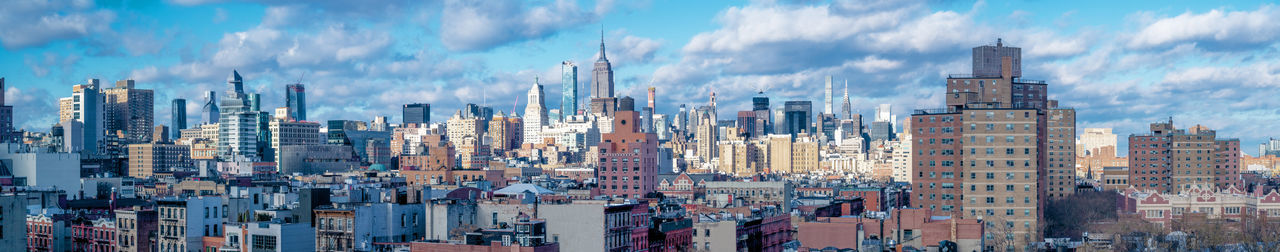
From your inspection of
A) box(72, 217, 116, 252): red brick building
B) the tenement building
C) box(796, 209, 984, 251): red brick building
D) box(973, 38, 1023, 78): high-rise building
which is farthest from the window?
box(973, 38, 1023, 78): high-rise building

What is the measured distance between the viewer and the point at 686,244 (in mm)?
122188

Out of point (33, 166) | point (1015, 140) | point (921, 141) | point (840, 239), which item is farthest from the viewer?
point (33, 166)

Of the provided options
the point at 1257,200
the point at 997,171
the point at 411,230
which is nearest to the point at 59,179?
the point at 411,230

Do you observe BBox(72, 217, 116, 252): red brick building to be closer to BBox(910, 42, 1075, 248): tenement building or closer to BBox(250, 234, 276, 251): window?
BBox(250, 234, 276, 251): window

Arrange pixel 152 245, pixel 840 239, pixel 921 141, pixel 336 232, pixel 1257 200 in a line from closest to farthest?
pixel 336 232, pixel 152 245, pixel 840 239, pixel 921 141, pixel 1257 200

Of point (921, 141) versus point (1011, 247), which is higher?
point (921, 141)

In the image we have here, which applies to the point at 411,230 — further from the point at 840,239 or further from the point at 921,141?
the point at 921,141

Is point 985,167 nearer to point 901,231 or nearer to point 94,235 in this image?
point 901,231

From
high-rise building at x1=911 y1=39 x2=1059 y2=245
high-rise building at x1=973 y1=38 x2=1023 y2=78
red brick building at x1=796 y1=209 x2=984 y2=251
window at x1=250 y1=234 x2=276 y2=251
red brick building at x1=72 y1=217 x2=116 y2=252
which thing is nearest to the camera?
window at x1=250 y1=234 x2=276 y2=251

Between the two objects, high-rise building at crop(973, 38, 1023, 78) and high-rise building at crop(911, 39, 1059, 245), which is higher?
high-rise building at crop(973, 38, 1023, 78)

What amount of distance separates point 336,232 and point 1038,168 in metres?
78.8

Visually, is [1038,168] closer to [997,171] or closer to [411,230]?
[997,171]

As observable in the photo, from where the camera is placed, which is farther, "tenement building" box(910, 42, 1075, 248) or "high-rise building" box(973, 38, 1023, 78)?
"high-rise building" box(973, 38, 1023, 78)

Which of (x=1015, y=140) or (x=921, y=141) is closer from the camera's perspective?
(x=1015, y=140)
